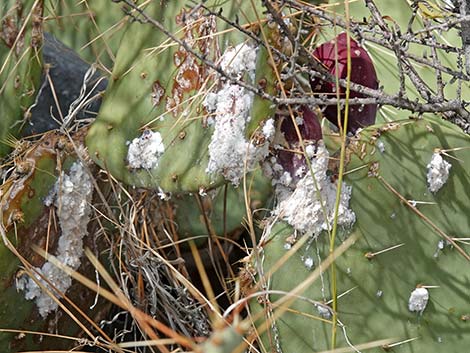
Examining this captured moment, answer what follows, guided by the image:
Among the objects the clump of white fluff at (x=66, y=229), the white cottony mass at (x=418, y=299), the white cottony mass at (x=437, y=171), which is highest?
the white cottony mass at (x=437, y=171)

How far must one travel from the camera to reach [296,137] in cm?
133

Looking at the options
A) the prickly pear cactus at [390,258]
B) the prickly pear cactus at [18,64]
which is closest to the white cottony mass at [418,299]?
the prickly pear cactus at [390,258]

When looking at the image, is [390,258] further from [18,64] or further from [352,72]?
[18,64]

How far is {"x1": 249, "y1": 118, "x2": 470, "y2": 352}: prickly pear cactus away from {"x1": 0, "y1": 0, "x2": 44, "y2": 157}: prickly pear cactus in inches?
20.6

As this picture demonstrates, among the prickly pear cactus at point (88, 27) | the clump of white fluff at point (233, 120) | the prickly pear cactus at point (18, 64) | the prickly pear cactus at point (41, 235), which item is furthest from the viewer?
the prickly pear cactus at point (88, 27)

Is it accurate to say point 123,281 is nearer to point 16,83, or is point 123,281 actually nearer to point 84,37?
point 16,83

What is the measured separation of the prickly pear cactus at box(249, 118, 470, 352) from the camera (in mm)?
1238

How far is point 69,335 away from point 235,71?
54 cm

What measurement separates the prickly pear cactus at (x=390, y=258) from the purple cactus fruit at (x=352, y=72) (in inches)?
5.3

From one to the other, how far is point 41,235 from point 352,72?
1.82ft

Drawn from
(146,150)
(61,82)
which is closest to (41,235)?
(146,150)

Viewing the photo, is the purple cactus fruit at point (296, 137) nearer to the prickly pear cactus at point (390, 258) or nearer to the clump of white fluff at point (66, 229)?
the prickly pear cactus at point (390, 258)

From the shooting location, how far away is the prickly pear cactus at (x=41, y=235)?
1340 mm

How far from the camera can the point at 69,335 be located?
146cm
